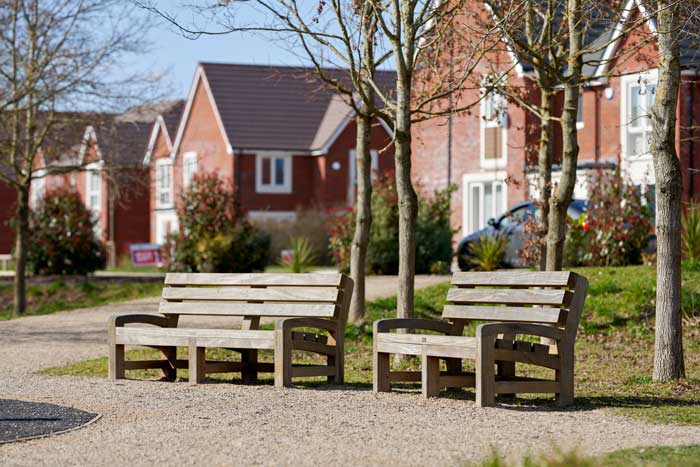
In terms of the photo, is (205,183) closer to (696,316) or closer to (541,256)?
(541,256)

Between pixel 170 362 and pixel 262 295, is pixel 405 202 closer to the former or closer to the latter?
pixel 262 295

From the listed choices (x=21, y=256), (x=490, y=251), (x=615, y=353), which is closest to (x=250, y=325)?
(x=615, y=353)

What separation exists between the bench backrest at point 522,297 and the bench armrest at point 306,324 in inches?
39.2

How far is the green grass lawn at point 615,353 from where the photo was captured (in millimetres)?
9788

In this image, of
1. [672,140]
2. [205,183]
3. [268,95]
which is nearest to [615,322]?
[672,140]

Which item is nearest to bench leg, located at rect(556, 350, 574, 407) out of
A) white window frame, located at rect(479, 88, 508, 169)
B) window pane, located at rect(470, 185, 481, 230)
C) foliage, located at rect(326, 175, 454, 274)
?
foliage, located at rect(326, 175, 454, 274)

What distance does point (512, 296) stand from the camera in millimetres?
10117

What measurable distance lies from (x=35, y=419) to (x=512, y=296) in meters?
3.88

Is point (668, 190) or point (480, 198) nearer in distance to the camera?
point (668, 190)

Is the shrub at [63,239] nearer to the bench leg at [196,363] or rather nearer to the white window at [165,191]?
the bench leg at [196,363]

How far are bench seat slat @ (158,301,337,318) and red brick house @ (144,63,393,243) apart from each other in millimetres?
35118

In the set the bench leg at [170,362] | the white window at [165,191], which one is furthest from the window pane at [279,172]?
the bench leg at [170,362]

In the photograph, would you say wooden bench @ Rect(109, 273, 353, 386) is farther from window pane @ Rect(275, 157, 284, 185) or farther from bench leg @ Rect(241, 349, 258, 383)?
window pane @ Rect(275, 157, 284, 185)

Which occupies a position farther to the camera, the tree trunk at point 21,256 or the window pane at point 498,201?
the window pane at point 498,201
